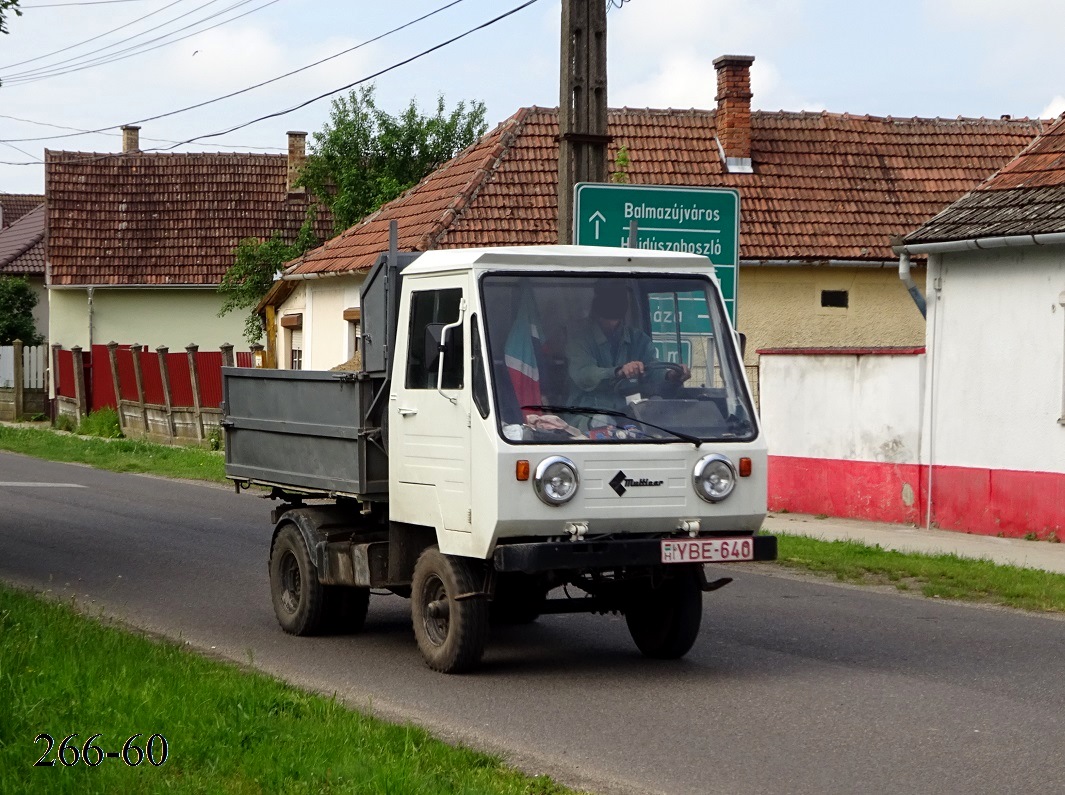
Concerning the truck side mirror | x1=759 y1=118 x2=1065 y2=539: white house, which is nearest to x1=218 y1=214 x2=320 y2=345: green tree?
x1=759 y1=118 x2=1065 y2=539: white house

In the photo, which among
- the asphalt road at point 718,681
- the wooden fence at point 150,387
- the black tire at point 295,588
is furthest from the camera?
the wooden fence at point 150,387

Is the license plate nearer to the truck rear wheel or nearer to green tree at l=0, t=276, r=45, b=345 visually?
the truck rear wheel

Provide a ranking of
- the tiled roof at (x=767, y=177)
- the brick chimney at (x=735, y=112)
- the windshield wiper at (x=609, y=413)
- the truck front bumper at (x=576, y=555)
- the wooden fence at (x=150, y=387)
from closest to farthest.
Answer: the truck front bumper at (x=576, y=555) < the windshield wiper at (x=609, y=413) < the tiled roof at (x=767, y=177) < the brick chimney at (x=735, y=112) < the wooden fence at (x=150, y=387)

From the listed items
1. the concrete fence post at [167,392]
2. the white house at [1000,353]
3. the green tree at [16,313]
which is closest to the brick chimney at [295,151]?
the green tree at [16,313]

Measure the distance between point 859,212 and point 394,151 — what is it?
44.7 ft

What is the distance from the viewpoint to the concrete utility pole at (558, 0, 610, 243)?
16.2 meters

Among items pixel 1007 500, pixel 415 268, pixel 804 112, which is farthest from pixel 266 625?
pixel 804 112

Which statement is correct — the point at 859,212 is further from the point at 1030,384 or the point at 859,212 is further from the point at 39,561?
the point at 39,561

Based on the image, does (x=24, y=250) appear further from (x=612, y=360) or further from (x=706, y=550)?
(x=706, y=550)

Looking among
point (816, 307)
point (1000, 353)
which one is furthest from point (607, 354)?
point (816, 307)

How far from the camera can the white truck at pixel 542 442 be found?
28.8 feet

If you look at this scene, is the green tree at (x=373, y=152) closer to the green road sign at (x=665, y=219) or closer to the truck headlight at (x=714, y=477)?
the green road sign at (x=665, y=219)

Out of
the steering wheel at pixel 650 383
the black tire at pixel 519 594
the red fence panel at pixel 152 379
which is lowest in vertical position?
the black tire at pixel 519 594

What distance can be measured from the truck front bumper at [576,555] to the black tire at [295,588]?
210 centimetres
